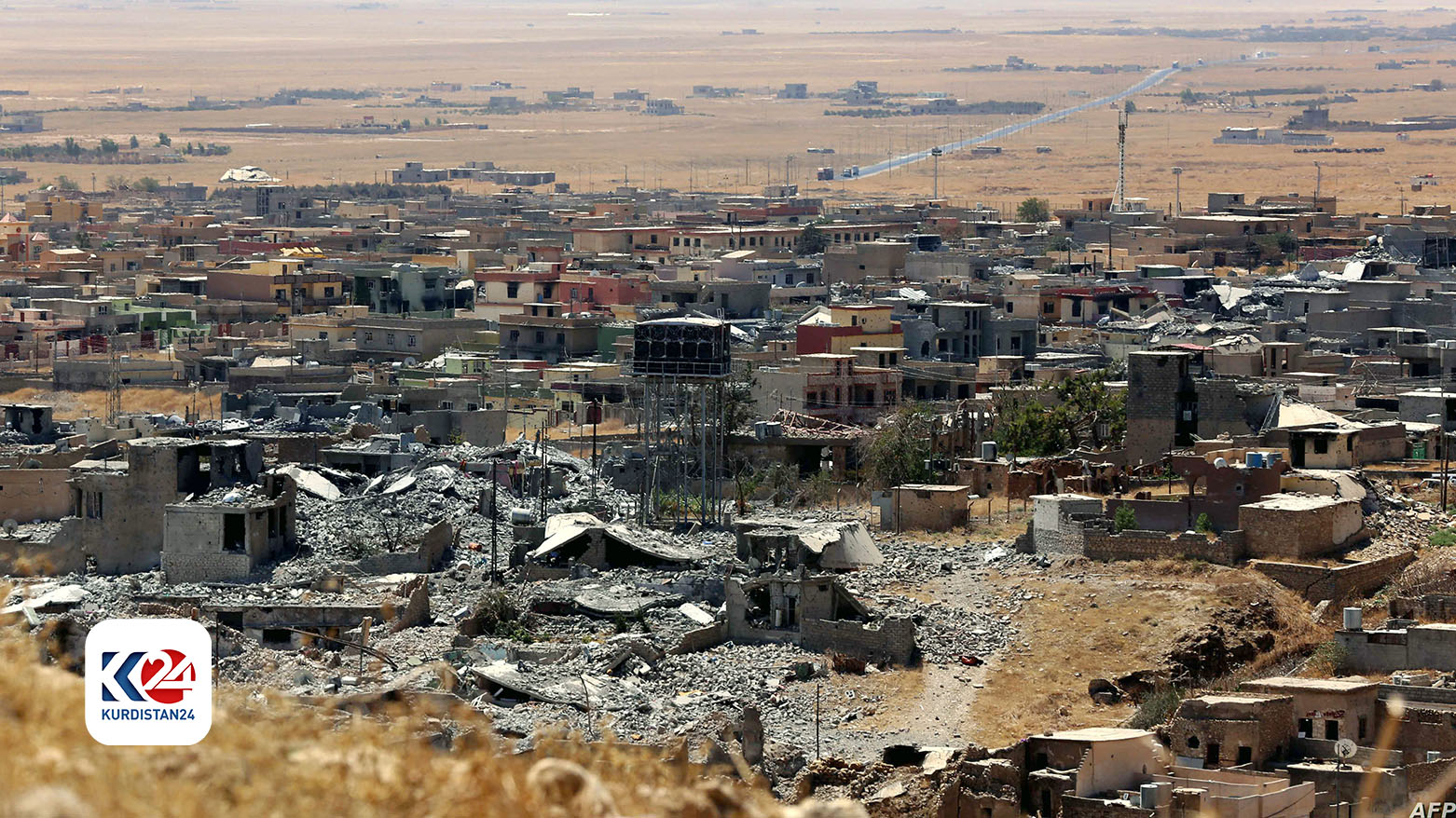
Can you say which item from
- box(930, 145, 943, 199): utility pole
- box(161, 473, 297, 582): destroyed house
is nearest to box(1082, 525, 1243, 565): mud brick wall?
box(161, 473, 297, 582): destroyed house

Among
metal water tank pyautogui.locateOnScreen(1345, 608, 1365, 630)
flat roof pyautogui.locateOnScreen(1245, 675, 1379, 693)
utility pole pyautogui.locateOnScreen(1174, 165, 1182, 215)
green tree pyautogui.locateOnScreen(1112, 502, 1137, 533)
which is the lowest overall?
flat roof pyautogui.locateOnScreen(1245, 675, 1379, 693)

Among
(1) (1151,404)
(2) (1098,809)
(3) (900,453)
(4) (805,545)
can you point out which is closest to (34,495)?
(3) (900,453)

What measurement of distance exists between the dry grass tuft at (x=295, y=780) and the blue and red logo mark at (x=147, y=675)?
70 cm

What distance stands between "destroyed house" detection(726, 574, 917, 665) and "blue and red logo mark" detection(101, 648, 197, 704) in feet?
39.9

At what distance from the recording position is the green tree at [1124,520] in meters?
22.9

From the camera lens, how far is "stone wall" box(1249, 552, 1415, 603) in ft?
69.6

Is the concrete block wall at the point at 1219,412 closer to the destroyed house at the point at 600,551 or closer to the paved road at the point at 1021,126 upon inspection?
the destroyed house at the point at 600,551

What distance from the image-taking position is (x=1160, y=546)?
22.4 metres

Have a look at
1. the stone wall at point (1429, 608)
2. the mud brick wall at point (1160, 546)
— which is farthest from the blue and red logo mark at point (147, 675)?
the mud brick wall at point (1160, 546)

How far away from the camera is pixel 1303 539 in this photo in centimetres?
2203

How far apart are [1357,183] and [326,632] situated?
74.9 m

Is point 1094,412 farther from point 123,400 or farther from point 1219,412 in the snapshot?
point 123,400

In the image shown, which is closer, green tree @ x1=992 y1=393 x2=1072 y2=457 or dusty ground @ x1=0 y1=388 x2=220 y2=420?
green tree @ x1=992 y1=393 x2=1072 y2=457

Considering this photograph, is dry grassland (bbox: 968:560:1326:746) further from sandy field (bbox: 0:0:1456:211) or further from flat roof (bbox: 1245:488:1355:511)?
sandy field (bbox: 0:0:1456:211)
